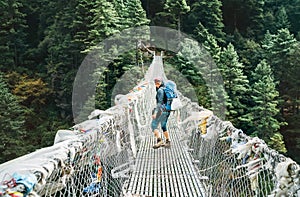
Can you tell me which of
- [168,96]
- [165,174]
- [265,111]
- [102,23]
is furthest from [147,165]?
[102,23]

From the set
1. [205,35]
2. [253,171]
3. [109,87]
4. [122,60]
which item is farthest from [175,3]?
[253,171]

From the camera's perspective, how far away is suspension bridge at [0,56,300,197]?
741 mm

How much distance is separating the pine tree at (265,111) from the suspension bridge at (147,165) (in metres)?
5.19

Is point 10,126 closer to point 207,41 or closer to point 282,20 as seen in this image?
point 207,41

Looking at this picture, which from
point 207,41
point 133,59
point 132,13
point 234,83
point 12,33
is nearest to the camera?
point 234,83

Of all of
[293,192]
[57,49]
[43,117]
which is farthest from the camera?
[57,49]

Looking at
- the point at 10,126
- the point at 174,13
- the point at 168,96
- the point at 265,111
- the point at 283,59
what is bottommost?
the point at 10,126

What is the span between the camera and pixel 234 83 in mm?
8859

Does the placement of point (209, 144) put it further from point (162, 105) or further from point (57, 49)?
point (57, 49)

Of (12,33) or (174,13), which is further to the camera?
(174,13)

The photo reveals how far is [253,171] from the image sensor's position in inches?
43.6

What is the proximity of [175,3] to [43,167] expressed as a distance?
11297 millimetres

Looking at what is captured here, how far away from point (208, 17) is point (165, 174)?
380 inches

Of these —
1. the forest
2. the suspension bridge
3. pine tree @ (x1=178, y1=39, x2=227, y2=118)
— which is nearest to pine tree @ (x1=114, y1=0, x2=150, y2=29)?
the forest
